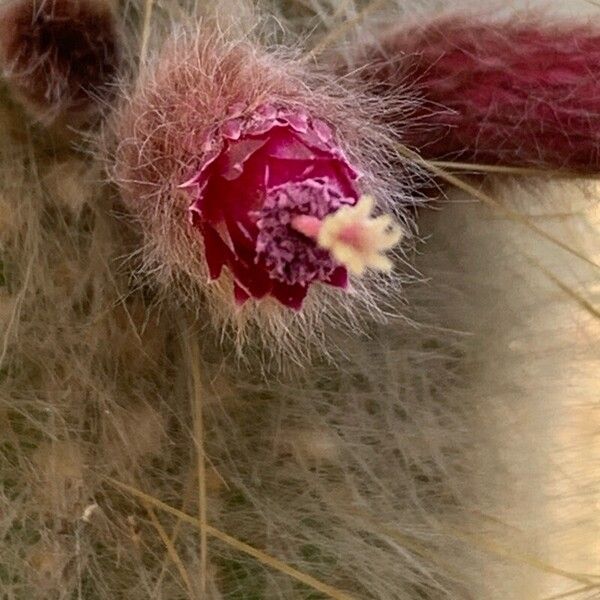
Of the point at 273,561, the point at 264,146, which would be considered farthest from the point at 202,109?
the point at 273,561

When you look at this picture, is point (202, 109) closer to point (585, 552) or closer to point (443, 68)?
point (443, 68)

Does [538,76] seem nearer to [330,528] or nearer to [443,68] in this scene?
[443,68]

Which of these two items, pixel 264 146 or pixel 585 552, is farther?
pixel 585 552

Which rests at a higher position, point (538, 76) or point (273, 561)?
point (538, 76)

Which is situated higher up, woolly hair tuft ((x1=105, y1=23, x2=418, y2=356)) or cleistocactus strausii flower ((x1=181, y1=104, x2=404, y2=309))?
woolly hair tuft ((x1=105, y1=23, x2=418, y2=356))

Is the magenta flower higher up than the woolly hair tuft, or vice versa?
the woolly hair tuft

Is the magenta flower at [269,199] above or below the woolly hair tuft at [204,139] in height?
below

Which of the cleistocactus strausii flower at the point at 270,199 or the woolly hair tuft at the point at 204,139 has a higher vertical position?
the woolly hair tuft at the point at 204,139
